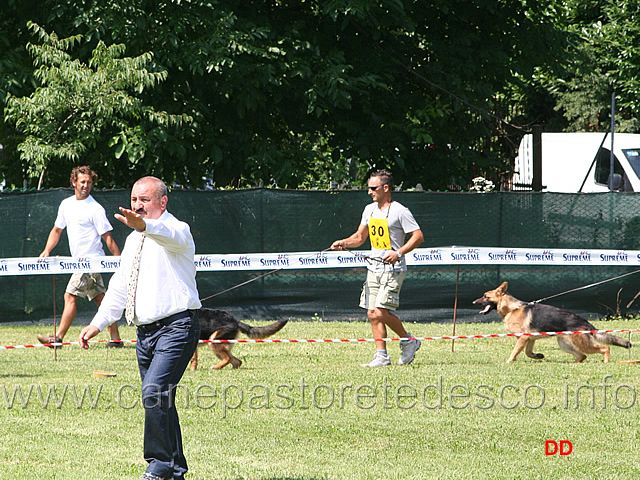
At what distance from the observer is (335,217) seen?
13258 millimetres

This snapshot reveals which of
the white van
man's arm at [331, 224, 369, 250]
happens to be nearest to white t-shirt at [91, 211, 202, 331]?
man's arm at [331, 224, 369, 250]

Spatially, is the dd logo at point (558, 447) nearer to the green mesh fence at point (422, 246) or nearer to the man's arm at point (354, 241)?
the man's arm at point (354, 241)

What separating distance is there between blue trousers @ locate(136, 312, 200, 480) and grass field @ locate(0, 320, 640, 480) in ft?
1.21

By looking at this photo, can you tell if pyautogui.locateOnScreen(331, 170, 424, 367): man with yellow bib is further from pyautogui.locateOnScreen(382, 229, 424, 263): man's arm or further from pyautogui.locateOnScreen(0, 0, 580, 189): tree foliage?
pyautogui.locateOnScreen(0, 0, 580, 189): tree foliage

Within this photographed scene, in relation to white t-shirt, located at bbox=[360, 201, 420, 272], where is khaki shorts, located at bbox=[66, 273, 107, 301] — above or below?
below

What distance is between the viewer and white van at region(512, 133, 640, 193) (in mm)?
18094

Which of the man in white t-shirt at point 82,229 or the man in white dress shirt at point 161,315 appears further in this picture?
the man in white t-shirt at point 82,229

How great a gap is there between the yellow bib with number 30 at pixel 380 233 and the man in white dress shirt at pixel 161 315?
4.29 metres

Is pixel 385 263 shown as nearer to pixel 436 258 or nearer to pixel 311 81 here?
pixel 436 258

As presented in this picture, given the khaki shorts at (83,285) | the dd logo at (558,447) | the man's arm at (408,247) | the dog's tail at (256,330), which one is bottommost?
the dd logo at (558,447)

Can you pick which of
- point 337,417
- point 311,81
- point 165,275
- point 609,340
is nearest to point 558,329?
point 609,340

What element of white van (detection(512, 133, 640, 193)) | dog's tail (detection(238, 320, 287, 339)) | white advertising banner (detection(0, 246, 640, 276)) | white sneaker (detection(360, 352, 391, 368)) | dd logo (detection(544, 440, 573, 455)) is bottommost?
dd logo (detection(544, 440, 573, 455))

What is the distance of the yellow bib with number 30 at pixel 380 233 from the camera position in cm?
912

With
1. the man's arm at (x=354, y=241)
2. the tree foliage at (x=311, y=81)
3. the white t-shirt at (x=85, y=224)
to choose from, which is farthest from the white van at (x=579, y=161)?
the white t-shirt at (x=85, y=224)
